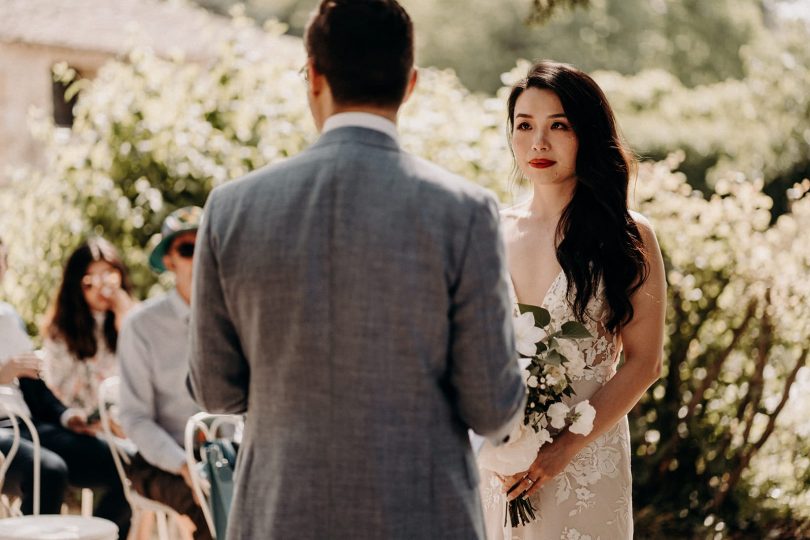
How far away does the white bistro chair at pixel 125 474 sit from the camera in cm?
423

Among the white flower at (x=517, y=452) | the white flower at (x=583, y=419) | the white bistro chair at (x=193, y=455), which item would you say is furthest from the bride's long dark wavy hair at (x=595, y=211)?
the white bistro chair at (x=193, y=455)

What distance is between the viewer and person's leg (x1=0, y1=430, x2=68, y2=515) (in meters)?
4.52

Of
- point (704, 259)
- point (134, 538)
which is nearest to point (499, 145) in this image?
point (704, 259)

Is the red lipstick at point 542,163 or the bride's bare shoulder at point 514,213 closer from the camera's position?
the red lipstick at point 542,163

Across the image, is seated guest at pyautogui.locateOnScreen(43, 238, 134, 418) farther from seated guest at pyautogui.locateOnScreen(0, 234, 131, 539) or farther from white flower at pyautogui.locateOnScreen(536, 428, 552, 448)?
white flower at pyautogui.locateOnScreen(536, 428, 552, 448)

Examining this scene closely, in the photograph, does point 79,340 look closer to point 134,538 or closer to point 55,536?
point 134,538

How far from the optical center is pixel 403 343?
1.82 m

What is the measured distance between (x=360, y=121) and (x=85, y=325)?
3.59 metres

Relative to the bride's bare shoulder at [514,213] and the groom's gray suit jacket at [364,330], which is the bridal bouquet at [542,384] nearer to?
the bride's bare shoulder at [514,213]

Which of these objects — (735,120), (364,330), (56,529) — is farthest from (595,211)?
(735,120)

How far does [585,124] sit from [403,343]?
53.6 inches

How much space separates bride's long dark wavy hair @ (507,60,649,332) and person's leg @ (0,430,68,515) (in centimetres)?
269

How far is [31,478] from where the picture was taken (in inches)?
179

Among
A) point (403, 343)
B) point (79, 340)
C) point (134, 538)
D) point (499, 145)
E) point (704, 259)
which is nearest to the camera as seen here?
point (403, 343)
